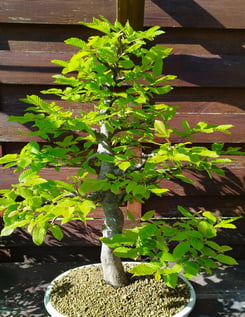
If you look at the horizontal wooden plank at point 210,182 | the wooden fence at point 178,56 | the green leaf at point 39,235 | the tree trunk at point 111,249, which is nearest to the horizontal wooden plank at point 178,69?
the wooden fence at point 178,56

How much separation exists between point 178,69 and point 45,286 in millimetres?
1360

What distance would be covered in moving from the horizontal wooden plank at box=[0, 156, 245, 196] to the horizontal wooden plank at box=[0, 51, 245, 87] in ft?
1.54

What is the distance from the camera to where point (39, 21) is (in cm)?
153

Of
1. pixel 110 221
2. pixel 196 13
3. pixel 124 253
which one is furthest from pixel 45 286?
pixel 196 13

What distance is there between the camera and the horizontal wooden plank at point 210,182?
5.65 ft

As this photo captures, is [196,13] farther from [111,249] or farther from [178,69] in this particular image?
[111,249]

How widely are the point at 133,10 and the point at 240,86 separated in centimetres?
71

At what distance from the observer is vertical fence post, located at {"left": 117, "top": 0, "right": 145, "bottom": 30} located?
1360mm

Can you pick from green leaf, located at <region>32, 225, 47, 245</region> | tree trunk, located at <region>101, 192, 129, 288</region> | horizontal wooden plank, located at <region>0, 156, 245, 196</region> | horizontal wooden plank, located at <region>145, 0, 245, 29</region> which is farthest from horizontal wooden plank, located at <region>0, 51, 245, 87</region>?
green leaf, located at <region>32, 225, 47, 245</region>

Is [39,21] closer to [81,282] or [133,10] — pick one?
[133,10]

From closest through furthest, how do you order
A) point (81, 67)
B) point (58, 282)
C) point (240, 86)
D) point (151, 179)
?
point (81, 67)
point (151, 179)
point (58, 282)
point (240, 86)

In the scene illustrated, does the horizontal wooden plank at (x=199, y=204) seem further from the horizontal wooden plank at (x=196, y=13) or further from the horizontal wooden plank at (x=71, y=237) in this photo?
the horizontal wooden plank at (x=196, y=13)

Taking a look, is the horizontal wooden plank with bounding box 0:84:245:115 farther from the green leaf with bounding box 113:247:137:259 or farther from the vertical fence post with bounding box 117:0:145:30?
the green leaf with bounding box 113:247:137:259

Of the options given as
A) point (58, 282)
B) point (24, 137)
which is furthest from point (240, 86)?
point (58, 282)
